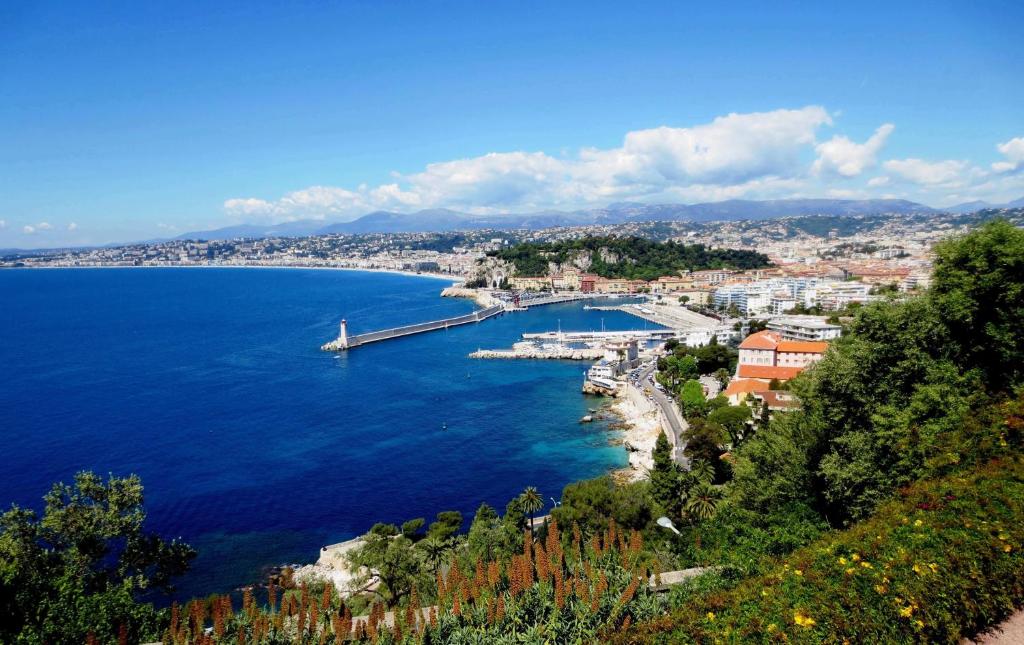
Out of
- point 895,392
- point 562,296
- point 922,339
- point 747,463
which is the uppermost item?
point 922,339

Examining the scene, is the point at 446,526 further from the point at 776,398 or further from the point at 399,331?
the point at 399,331

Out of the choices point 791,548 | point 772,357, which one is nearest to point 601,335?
point 772,357

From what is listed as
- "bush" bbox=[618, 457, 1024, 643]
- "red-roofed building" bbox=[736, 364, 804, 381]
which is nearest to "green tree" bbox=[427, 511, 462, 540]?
"bush" bbox=[618, 457, 1024, 643]

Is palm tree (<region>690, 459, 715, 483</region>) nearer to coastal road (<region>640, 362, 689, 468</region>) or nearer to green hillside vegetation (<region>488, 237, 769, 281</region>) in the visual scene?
coastal road (<region>640, 362, 689, 468</region>)

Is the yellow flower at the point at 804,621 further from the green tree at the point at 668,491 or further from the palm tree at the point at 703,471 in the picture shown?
→ the palm tree at the point at 703,471

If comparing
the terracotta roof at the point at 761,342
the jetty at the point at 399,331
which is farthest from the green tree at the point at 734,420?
the jetty at the point at 399,331

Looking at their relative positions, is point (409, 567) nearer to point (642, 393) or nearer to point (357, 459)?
point (357, 459)

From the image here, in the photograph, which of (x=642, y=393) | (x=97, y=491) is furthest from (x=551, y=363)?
(x=97, y=491)
